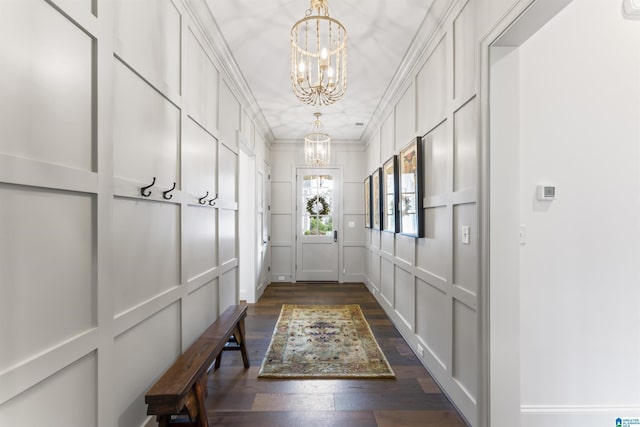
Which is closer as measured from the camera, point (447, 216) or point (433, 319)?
point (447, 216)

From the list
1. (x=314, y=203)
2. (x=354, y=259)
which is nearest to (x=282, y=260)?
(x=314, y=203)

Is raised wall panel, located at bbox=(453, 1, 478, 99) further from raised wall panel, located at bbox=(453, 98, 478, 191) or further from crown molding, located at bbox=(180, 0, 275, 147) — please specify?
crown molding, located at bbox=(180, 0, 275, 147)

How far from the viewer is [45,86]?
0.99 meters

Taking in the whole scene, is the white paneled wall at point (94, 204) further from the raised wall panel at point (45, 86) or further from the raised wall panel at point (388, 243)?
the raised wall panel at point (388, 243)

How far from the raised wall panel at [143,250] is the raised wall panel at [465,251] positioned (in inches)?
70.6

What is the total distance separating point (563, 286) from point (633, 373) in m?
0.65

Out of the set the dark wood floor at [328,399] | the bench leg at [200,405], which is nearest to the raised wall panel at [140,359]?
the bench leg at [200,405]

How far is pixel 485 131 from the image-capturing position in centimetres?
165

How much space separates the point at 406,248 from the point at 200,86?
239cm

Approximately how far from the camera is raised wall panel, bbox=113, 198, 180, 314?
1.37 metres

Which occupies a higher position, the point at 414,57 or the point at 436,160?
the point at 414,57

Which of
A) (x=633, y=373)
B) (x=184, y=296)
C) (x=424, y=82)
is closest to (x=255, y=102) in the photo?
(x=424, y=82)

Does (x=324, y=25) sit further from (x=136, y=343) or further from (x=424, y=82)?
(x=136, y=343)

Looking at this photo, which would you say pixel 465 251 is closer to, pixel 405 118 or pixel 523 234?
pixel 523 234
